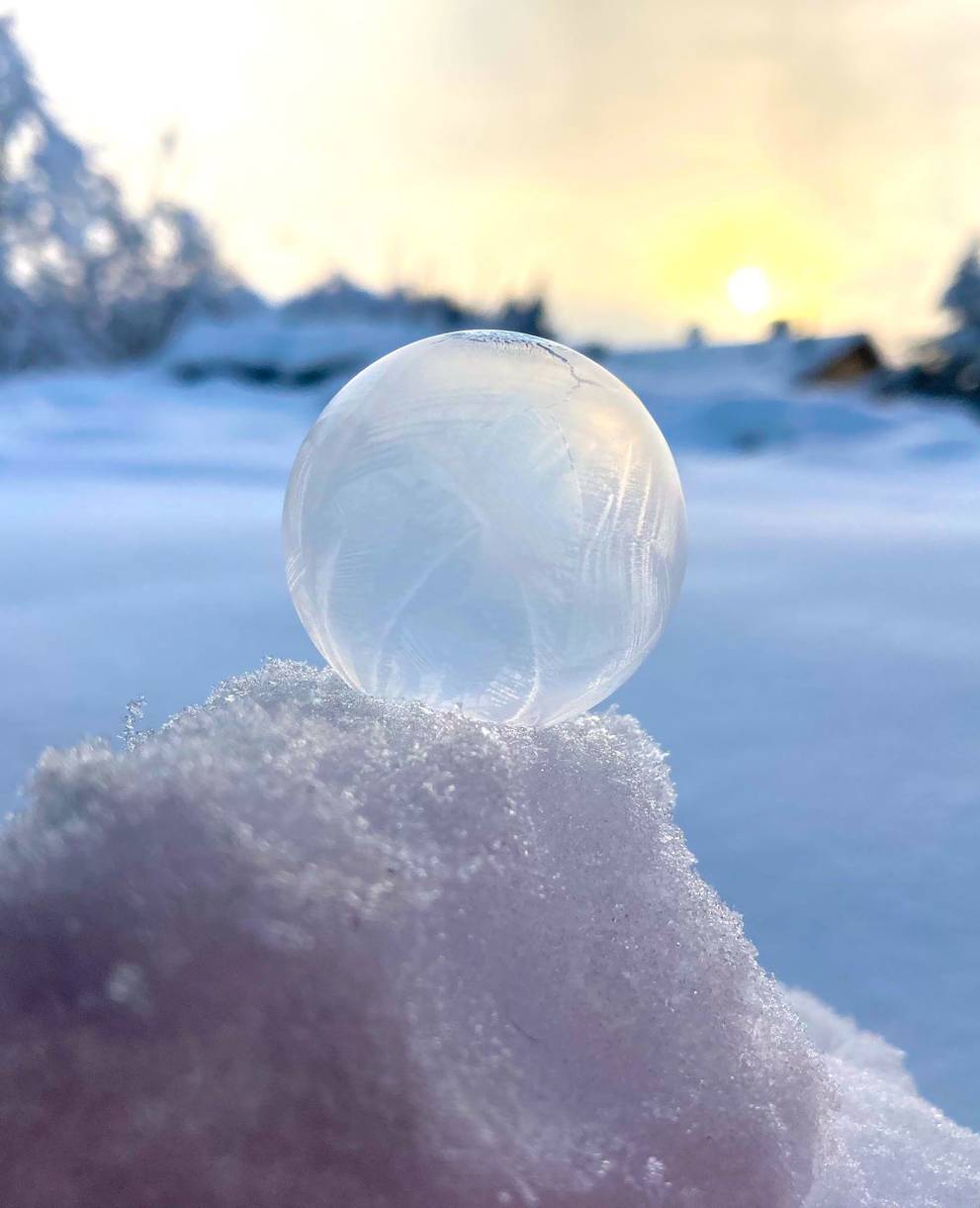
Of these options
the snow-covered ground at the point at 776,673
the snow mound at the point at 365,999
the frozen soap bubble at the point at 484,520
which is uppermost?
the frozen soap bubble at the point at 484,520

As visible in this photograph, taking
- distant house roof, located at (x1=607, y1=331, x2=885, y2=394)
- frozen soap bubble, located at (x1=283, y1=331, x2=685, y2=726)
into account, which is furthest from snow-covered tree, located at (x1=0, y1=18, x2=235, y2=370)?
frozen soap bubble, located at (x1=283, y1=331, x2=685, y2=726)

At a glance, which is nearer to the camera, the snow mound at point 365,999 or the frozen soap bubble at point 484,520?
the snow mound at point 365,999

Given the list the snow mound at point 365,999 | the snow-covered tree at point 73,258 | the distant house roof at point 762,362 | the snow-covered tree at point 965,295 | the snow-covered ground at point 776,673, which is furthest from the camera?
the snow-covered tree at point 73,258

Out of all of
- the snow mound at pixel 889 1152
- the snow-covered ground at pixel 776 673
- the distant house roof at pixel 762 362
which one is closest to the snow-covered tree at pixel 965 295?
the distant house roof at pixel 762 362

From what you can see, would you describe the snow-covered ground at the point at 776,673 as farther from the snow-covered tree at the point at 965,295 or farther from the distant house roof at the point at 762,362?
the snow-covered tree at the point at 965,295

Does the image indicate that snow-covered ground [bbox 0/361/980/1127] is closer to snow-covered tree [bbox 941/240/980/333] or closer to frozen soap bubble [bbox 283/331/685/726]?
frozen soap bubble [bbox 283/331/685/726]

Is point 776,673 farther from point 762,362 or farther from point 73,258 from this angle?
point 73,258
